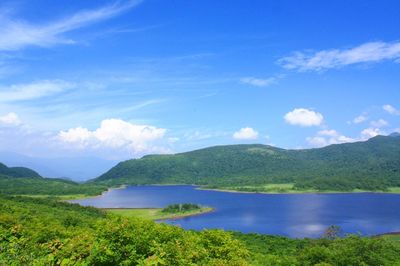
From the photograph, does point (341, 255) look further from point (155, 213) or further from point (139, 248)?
point (155, 213)

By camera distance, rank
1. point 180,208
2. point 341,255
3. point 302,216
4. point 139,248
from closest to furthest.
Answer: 1. point 139,248
2. point 341,255
3. point 302,216
4. point 180,208

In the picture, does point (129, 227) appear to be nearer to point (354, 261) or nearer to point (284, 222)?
point (354, 261)

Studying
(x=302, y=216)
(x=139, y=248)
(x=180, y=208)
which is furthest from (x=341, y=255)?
(x=180, y=208)

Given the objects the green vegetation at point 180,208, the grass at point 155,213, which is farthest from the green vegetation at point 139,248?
the green vegetation at point 180,208

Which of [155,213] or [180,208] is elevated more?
[180,208]

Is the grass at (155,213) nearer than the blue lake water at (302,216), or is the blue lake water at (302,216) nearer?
the blue lake water at (302,216)

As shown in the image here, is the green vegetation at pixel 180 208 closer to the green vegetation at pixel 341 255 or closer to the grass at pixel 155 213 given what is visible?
the grass at pixel 155 213

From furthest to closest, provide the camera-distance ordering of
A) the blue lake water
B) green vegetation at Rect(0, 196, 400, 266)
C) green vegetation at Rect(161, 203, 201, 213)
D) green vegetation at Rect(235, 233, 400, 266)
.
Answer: green vegetation at Rect(161, 203, 201, 213)
the blue lake water
green vegetation at Rect(235, 233, 400, 266)
green vegetation at Rect(0, 196, 400, 266)

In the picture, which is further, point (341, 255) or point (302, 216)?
point (302, 216)

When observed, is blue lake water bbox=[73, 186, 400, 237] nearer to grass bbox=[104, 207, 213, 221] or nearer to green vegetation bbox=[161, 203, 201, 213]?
grass bbox=[104, 207, 213, 221]

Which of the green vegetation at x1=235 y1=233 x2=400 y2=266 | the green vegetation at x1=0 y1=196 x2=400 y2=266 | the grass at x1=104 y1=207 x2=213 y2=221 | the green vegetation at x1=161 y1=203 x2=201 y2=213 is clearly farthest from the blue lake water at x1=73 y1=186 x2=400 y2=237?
the green vegetation at x1=0 y1=196 x2=400 y2=266

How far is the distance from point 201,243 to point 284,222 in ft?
335

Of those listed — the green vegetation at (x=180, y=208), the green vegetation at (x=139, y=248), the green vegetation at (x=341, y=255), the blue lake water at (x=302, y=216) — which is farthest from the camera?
the green vegetation at (x=180, y=208)

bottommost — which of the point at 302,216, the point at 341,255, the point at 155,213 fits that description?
the point at 302,216
